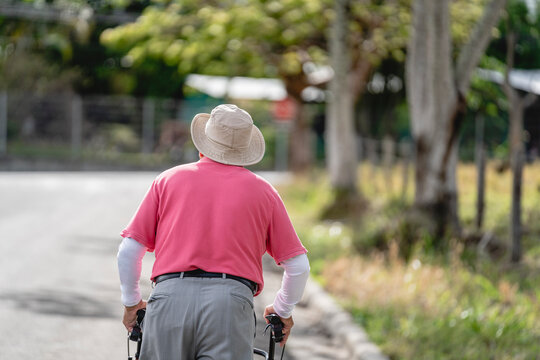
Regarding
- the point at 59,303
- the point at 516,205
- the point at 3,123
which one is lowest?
the point at 3,123

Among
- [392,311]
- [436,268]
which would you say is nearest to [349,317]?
[392,311]

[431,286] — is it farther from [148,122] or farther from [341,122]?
[148,122]

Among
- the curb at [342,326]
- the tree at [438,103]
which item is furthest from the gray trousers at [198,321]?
the tree at [438,103]

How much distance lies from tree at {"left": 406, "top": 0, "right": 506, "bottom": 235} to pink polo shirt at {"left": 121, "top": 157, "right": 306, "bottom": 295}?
7695 millimetres

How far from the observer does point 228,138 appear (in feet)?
11.6

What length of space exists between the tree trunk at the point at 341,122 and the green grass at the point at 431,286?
7.24 ft

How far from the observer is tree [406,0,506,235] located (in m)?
10.8

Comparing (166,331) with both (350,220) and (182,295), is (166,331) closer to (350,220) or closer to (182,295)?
(182,295)

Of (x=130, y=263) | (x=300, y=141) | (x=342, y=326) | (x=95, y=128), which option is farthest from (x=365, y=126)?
(x=130, y=263)

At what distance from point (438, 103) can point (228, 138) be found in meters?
7.83

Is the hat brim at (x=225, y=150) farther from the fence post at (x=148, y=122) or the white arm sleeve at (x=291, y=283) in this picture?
the fence post at (x=148, y=122)

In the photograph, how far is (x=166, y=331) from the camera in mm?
3266

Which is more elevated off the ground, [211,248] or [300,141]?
[211,248]

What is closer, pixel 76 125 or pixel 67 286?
pixel 67 286
